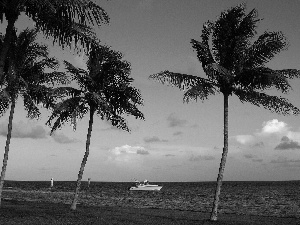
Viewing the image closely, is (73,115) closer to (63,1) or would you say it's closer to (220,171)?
(220,171)

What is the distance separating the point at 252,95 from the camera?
66.9 feet

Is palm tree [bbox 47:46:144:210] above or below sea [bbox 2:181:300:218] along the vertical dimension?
above

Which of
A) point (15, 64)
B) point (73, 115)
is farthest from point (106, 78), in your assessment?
point (15, 64)

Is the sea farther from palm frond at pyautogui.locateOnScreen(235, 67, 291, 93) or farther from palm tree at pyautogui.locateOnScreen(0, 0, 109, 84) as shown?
palm tree at pyautogui.locateOnScreen(0, 0, 109, 84)

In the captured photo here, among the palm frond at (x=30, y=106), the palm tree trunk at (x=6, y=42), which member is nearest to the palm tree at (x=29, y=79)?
the palm frond at (x=30, y=106)

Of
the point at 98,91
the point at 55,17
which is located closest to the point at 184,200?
the point at 98,91

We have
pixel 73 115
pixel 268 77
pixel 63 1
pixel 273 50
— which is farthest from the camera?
pixel 73 115

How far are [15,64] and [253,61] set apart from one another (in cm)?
1365

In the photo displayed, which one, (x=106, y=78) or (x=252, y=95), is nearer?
(x=252, y=95)

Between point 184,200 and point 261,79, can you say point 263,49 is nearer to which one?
point 261,79

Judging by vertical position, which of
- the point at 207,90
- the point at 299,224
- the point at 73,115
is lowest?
the point at 299,224

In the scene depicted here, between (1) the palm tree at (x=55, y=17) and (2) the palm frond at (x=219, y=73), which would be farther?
(2) the palm frond at (x=219, y=73)

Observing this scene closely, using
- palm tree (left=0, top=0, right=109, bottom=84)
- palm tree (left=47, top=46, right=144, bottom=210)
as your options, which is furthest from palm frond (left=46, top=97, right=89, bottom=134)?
palm tree (left=0, top=0, right=109, bottom=84)

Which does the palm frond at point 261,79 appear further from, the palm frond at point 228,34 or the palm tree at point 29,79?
the palm tree at point 29,79
